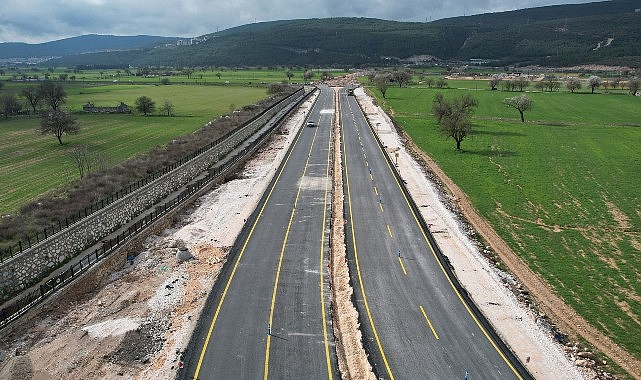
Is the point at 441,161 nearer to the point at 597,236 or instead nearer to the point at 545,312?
the point at 597,236

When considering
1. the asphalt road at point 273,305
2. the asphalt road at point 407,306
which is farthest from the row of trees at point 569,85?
the asphalt road at point 273,305

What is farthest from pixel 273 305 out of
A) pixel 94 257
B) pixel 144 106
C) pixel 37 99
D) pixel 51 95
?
pixel 37 99

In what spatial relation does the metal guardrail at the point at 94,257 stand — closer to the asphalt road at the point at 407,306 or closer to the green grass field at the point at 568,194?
the asphalt road at the point at 407,306

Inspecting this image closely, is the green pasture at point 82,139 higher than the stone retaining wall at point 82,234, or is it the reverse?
the green pasture at point 82,139

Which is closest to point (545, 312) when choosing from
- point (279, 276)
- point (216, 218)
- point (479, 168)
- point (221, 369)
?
point (279, 276)

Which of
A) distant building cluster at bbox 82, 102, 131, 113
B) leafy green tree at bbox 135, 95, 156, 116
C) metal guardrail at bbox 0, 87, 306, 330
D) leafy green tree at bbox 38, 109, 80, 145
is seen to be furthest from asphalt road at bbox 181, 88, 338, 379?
distant building cluster at bbox 82, 102, 131, 113
